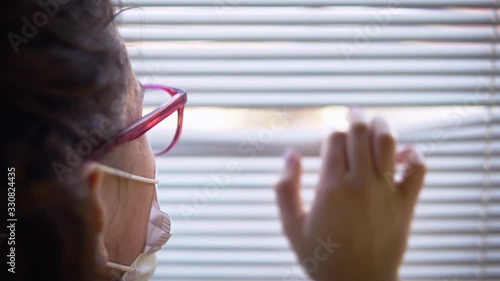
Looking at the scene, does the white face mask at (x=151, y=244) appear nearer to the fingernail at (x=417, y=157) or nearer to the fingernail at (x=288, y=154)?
the fingernail at (x=288, y=154)

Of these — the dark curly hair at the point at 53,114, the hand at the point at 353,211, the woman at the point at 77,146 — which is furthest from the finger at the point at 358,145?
the dark curly hair at the point at 53,114

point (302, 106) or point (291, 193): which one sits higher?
point (302, 106)

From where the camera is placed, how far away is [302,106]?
103 cm

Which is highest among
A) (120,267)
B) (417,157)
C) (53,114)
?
(53,114)

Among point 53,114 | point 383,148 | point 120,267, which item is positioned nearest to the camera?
point 53,114

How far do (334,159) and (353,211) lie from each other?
10cm

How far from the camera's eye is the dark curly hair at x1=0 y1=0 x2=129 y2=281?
64 cm

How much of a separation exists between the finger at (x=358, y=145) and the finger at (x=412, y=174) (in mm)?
69

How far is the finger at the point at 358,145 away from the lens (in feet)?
3.27

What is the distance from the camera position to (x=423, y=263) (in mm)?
1094

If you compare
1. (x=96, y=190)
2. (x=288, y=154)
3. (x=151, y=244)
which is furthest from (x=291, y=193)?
(x=96, y=190)

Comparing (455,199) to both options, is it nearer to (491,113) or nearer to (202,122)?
(491,113)

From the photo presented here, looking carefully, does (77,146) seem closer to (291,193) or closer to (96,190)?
(96,190)

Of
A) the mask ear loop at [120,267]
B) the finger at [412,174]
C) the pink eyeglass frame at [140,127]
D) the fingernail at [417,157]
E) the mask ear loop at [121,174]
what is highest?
the pink eyeglass frame at [140,127]
